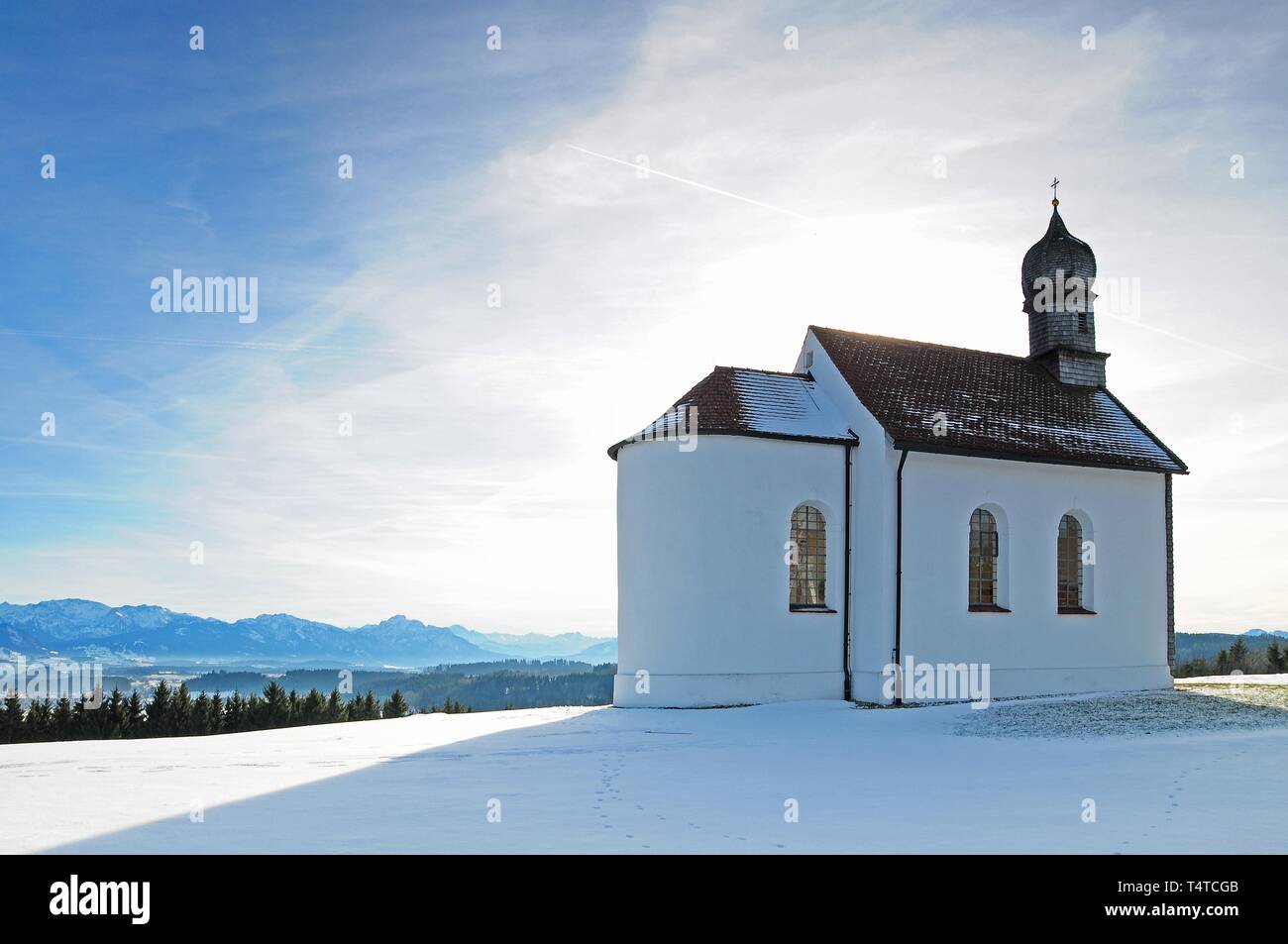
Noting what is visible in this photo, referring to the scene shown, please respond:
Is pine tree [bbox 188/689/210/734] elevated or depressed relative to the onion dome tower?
depressed

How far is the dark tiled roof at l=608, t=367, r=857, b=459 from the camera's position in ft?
75.7

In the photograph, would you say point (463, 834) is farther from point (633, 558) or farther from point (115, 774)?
point (633, 558)

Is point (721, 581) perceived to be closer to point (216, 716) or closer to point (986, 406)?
point (986, 406)

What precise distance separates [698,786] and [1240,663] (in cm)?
3441

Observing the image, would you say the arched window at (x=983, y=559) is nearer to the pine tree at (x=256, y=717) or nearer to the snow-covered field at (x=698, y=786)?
the snow-covered field at (x=698, y=786)

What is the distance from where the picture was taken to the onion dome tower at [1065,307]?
95.2 ft

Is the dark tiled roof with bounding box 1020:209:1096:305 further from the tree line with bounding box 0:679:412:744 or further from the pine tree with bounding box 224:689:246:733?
the pine tree with bounding box 224:689:246:733

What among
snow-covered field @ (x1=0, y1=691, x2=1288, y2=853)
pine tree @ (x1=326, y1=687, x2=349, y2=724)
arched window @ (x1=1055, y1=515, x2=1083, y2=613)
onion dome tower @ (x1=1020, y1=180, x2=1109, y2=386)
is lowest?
pine tree @ (x1=326, y1=687, x2=349, y2=724)

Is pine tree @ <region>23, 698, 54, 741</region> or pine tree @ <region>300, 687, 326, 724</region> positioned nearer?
pine tree @ <region>23, 698, 54, 741</region>

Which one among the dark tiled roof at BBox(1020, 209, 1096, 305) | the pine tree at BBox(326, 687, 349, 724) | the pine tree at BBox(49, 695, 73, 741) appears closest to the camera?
the dark tiled roof at BBox(1020, 209, 1096, 305)

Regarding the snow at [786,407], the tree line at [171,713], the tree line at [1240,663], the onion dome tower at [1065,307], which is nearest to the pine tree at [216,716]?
the tree line at [171,713]

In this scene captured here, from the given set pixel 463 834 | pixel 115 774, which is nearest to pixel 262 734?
pixel 115 774

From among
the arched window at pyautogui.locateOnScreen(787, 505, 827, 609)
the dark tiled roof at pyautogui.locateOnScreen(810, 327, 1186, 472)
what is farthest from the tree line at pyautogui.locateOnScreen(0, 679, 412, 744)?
the dark tiled roof at pyautogui.locateOnScreen(810, 327, 1186, 472)

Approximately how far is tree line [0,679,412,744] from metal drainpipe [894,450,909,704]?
26.9m
